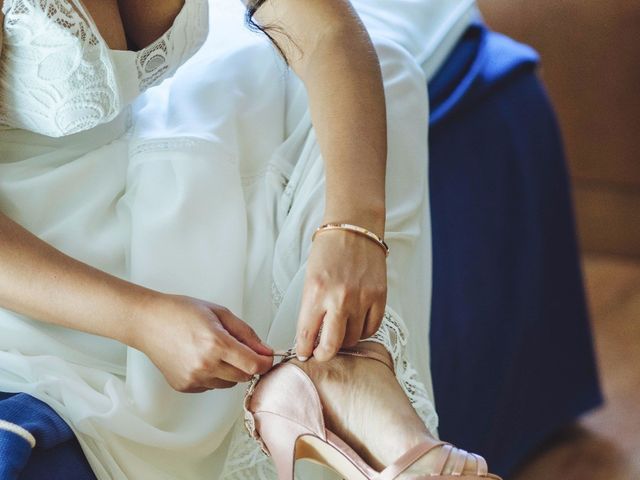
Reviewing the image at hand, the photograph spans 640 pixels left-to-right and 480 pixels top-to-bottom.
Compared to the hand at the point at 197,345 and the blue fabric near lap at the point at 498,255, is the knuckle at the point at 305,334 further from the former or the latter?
the blue fabric near lap at the point at 498,255

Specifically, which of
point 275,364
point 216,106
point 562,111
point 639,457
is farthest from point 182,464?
point 562,111

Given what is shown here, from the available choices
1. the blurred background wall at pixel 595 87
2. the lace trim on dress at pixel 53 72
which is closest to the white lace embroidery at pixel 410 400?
the lace trim on dress at pixel 53 72

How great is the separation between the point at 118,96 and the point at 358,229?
262 millimetres

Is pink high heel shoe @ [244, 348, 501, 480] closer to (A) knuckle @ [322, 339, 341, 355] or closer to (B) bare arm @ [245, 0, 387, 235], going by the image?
(A) knuckle @ [322, 339, 341, 355]

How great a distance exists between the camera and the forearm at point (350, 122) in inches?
35.0

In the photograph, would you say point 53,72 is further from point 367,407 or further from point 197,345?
point 367,407

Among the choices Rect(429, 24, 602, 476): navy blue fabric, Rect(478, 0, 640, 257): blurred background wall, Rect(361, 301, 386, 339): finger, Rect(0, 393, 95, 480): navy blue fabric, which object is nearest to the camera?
Rect(0, 393, 95, 480): navy blue fabric

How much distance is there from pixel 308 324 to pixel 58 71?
325 millimetres

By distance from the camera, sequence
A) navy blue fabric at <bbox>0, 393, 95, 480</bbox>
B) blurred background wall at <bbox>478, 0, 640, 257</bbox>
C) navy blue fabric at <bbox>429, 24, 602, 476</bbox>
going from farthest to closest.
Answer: blurred background wall at <bbox>478, 0, 640, 257</bbox>
navy blue fabric at <bbox>429, 24, 602, 476</bbox>
navy blue fabric at <bbox>0, 393, 95, 480</bbox>

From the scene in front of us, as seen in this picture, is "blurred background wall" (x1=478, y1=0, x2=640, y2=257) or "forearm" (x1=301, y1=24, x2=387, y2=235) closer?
"forearm" (x1=301, y1=24, x2=387, y2=235)

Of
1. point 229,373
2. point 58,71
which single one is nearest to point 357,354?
point 229,373

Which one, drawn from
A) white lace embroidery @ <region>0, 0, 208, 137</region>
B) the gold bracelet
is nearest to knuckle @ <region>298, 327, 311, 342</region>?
the gold bracelet

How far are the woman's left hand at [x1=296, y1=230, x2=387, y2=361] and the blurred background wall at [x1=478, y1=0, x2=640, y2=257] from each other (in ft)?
4.08

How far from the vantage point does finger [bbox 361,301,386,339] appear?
0.83 meters
